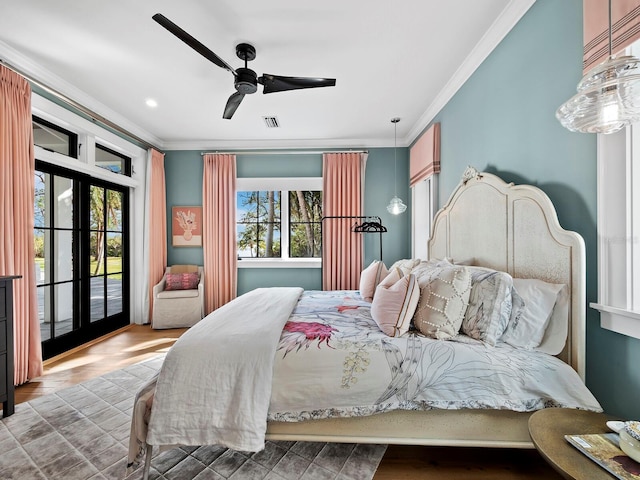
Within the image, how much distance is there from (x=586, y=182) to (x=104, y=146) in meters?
4.59

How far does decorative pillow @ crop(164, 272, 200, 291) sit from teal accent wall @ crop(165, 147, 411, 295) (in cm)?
34

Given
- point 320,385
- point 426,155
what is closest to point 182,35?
point 320,385

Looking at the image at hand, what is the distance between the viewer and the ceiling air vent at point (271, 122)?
3479mm

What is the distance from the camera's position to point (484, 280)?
1.62 m

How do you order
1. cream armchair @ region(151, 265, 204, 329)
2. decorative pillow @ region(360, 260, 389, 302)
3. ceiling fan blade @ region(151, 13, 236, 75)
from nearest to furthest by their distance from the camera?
ceiling fan blade @ region(151, 13, 236, 75), decorative pillow @ region(360, 260, 389, 302), cream armchair @ region(151, 265, 204, 329)

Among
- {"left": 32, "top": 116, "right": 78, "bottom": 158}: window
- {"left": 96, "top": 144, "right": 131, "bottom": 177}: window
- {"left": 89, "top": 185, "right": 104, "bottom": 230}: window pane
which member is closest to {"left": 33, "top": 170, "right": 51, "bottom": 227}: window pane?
{"left": 32, "top": 116, "right": 78, "bottom": 158}: window

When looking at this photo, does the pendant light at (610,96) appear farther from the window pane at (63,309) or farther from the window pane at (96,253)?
the window pane at (96,253)

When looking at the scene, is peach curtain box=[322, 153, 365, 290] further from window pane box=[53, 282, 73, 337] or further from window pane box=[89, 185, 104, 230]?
window pane box=[53, 282, 73, 337]

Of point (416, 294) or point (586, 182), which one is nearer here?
point (586, 182)

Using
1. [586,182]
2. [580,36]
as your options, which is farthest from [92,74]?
[586,182]

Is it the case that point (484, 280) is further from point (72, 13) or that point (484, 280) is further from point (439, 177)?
point (72, 13)

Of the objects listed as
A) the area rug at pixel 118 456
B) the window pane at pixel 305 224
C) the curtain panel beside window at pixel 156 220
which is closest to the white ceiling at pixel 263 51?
the curtain panel beside window at pixel 156 220

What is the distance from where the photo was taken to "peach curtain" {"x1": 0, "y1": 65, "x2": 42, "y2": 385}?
87.9 inches

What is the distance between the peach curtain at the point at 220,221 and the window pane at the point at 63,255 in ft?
5.01
